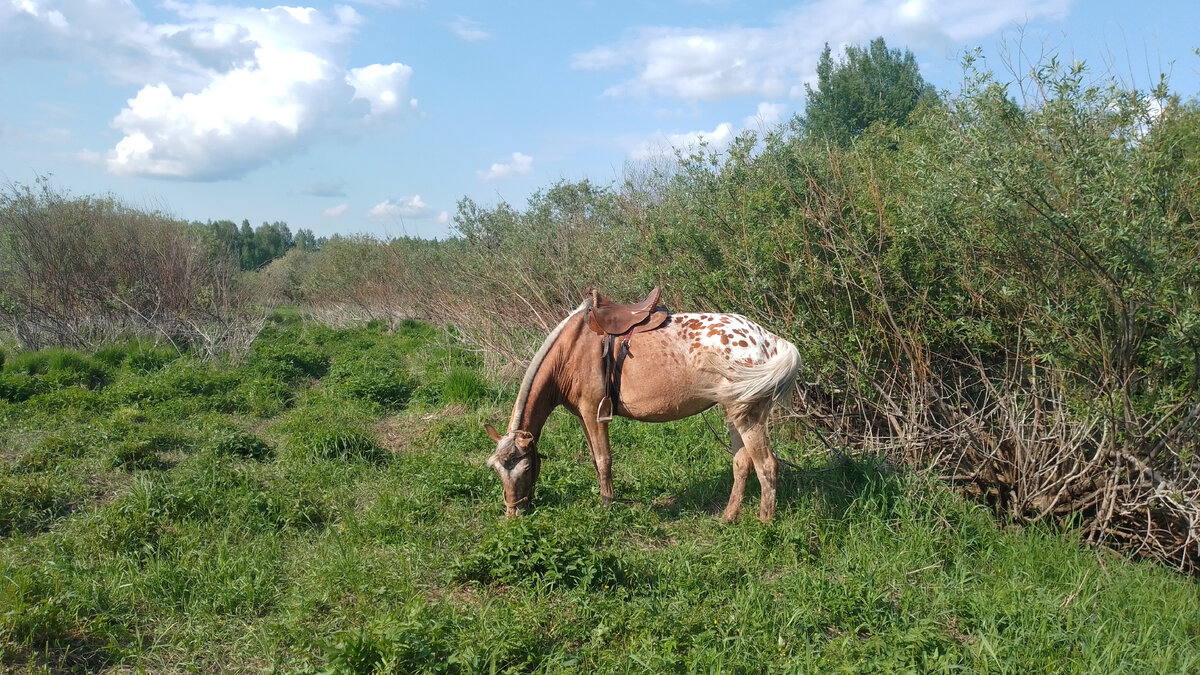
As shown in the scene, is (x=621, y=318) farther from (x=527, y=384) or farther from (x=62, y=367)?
(x=62, y=367)

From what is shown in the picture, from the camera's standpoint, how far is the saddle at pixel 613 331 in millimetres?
5402

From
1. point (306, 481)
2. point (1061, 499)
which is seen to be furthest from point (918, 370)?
point (306, 481)

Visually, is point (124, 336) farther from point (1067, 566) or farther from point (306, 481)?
point (1067, 566)

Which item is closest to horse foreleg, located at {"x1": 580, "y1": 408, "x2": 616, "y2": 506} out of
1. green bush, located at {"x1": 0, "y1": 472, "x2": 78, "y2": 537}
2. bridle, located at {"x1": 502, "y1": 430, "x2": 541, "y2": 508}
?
bridle, located at {"x1": 502, "y1": 430, "x2": 541, "y2": 508}

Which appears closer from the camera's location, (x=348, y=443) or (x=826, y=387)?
(x=826, y=387)

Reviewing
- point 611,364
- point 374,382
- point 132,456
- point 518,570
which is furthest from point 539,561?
point 374,382

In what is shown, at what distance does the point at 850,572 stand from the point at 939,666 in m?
1.06

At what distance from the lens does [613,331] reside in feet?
17.6

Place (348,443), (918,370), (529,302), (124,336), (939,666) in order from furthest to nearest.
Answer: (124,336)
(529,302)
(348,443)
(918,370)
(939,666)

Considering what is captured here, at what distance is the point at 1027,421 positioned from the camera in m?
5.58

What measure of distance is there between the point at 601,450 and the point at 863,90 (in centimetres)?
2497

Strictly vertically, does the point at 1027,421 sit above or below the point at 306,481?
above

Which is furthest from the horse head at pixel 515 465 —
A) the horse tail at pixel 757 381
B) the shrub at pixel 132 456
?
the shrub at pixel 132 456

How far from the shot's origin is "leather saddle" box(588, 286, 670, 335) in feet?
17.7
